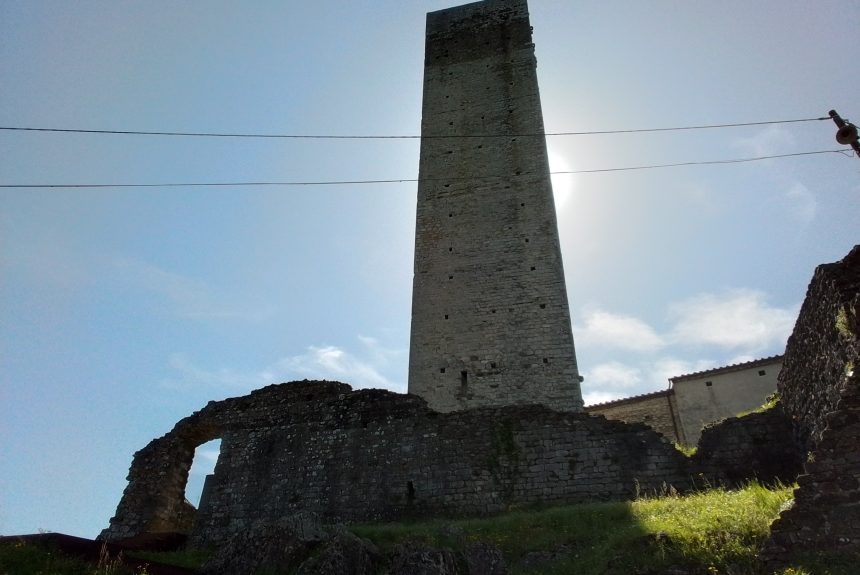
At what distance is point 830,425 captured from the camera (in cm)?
685

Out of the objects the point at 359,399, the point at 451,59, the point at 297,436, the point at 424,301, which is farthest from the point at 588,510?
the point at 451,59

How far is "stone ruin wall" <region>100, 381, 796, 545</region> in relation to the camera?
10.9 m

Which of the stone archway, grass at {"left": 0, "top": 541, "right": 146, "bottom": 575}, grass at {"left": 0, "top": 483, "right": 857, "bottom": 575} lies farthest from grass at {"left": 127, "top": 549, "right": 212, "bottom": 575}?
the stone archway

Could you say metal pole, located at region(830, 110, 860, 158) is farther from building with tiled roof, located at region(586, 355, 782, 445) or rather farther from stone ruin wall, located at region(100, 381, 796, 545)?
building with tiled roof, located at region(586, 355, 782, 445)

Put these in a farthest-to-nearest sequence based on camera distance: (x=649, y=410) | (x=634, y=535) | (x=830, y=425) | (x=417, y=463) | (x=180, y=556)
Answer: (x=649, y=410) < (x=417, y=463) < (x=180, y=556) < (x=634, y=535) < (x=830, y=425)

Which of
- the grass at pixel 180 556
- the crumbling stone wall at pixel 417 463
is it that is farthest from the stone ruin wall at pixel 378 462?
the grass at pixel 180 556

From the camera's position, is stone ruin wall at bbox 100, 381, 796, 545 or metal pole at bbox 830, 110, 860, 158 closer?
metal pole at bbox 830, 110, 860, 158

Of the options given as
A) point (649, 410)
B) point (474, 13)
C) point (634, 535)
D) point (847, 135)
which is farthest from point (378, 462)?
point (474, 13)

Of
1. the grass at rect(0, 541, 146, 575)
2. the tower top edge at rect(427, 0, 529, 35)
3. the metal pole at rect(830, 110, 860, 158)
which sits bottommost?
the grass at rect(0, 541, 146, 575)

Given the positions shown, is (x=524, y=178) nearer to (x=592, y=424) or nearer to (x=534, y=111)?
(x=534, y=111)

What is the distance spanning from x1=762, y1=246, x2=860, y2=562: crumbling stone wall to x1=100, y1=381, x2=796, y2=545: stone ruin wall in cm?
226

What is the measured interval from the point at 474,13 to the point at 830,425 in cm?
2183

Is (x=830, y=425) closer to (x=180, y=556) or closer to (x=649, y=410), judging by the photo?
(x=180, y=556)

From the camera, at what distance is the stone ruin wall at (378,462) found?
10.9 m
